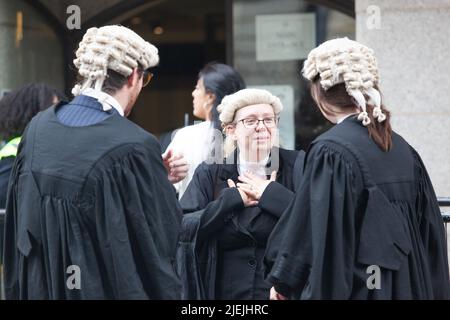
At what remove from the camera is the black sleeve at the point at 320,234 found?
12.5ft

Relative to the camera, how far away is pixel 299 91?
934 cm

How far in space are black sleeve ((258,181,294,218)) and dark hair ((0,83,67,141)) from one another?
1714 mm

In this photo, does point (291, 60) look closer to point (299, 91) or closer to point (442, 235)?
point (299, 91)

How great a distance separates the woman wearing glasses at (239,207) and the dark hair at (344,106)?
0.65 meters

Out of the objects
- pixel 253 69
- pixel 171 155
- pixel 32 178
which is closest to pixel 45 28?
pixel 253 69

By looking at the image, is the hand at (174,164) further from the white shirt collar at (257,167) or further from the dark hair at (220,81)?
the dark hair at (220,81)

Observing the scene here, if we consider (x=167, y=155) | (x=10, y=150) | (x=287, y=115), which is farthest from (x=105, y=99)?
(x=287, y=115)

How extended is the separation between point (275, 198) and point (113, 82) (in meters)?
1.05

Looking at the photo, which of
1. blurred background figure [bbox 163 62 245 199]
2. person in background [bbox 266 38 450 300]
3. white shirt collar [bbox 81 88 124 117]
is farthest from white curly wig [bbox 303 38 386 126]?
blurred background figure [bbox 163 62 245 199]

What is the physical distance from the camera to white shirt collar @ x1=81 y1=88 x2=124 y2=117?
154 inches

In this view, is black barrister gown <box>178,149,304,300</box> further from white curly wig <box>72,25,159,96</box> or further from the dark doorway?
the dark doorway

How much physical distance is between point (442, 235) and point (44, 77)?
6106 mm

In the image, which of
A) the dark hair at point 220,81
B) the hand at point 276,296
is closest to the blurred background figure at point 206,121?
the dark hair at point 220,81
